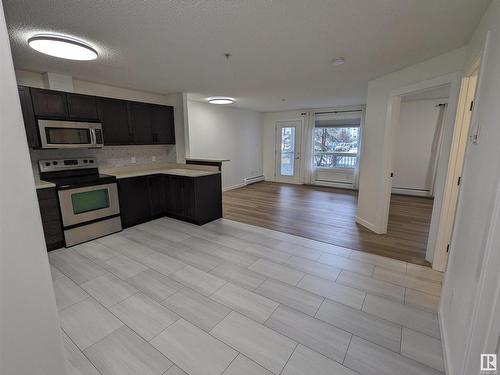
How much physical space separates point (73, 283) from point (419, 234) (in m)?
4.81

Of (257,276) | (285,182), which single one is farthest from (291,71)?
(285,182)

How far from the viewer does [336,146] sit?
727 centimetres

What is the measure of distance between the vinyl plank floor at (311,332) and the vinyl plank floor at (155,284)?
1044mm

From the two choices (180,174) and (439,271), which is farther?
(180,174)

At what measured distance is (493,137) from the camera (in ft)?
4.07

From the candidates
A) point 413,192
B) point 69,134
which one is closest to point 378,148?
point 413,192

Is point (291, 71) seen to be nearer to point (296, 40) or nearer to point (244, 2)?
point (296, 40)

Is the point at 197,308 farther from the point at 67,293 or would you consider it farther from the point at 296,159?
the point at 296,159

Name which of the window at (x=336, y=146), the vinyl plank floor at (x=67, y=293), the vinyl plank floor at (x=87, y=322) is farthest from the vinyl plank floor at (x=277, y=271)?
the window at (x=336, y=146)

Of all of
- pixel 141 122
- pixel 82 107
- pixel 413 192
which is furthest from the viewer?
pixel 413 192

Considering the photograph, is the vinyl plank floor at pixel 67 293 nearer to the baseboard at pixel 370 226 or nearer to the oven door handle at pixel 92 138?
the oven door handle at pixel 92 138

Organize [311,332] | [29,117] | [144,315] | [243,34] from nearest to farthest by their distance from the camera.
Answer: [311,332], [144,315], [243,34], [29,117]

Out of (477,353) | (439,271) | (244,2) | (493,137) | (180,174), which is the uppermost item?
(244,2)

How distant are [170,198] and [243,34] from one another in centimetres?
312
